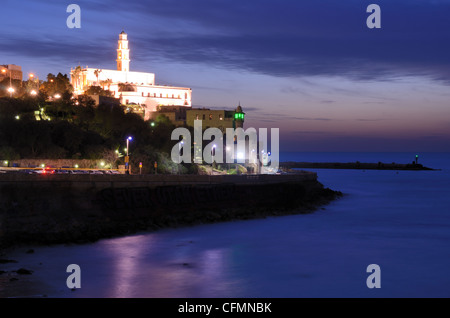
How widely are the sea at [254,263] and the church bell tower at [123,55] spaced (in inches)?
3617

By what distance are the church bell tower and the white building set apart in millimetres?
2440

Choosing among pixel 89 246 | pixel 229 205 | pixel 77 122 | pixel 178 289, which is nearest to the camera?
pixel 178 289

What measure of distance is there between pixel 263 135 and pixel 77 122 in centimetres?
4119

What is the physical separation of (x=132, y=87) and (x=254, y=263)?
91439 mm

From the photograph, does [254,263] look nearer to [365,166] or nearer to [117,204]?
[117,204]

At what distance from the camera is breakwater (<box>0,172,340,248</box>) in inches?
1310

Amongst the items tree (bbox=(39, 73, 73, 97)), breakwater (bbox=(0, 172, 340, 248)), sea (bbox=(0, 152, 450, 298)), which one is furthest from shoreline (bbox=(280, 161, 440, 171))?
sea (bbox=(0, 152, 450, 298))

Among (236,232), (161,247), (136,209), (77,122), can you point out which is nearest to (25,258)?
(161,247)

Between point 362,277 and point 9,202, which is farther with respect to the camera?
point 9,202

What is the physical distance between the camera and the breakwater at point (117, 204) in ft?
109

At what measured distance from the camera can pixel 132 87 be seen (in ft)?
385

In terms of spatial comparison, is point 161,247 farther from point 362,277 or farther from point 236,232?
point 362,277

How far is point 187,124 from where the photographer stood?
98.7 meters

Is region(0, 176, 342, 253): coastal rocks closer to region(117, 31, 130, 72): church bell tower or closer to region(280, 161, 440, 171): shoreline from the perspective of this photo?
region(117, 31, 130, 72): church bell tower
